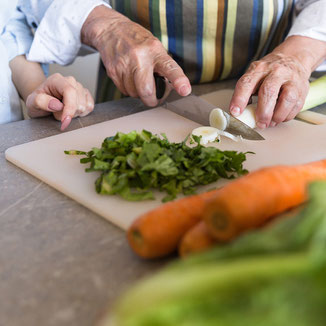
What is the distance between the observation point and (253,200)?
0.67 meters

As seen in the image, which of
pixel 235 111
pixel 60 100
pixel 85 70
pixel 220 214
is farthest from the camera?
pixel 85 70

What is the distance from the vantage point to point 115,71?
1462 millimetres

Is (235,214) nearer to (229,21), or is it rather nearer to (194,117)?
(194,117)

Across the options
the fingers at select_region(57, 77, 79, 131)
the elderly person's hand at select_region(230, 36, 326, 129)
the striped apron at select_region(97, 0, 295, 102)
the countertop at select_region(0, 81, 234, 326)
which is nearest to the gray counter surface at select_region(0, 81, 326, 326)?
the countertop at select_region(0, 81, 234, 326)

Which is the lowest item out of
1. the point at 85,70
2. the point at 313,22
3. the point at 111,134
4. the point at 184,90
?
the point at 85,70

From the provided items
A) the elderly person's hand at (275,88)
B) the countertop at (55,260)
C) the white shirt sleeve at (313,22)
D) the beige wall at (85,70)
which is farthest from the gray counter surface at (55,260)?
the beige wall at (85,70)

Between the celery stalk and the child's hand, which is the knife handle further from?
the celery stalk

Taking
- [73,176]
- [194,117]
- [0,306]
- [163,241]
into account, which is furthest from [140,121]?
[0,306]

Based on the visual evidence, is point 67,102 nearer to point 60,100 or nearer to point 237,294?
point 60,100

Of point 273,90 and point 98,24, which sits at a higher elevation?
point 98,24

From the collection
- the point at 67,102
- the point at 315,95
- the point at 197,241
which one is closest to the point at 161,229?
the point at 197,241

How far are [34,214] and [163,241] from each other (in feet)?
1.02

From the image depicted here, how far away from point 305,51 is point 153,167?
0.87 m

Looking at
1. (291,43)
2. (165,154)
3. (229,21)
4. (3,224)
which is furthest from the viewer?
(229,21)
